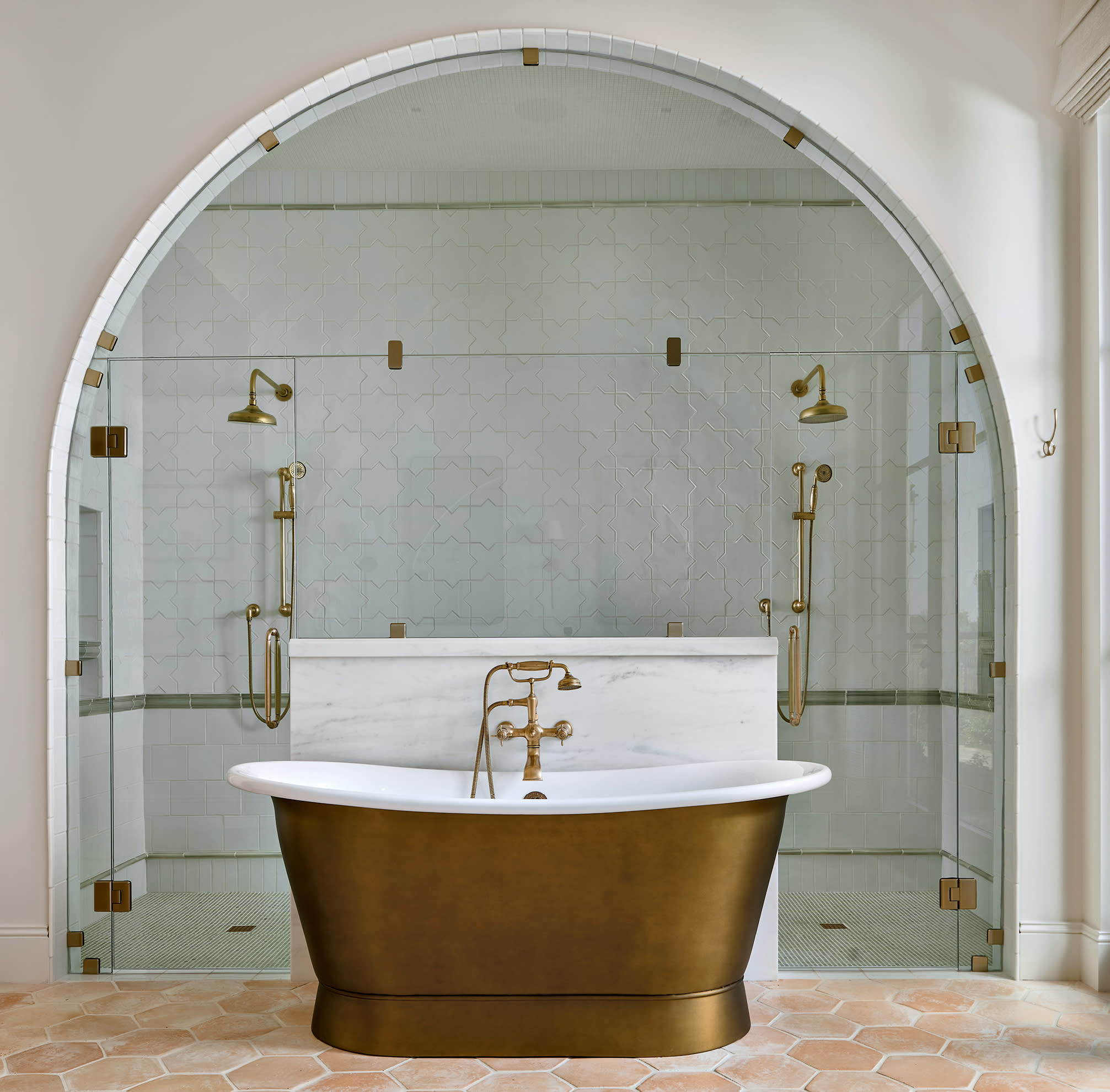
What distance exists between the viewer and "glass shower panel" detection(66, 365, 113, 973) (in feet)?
9.78

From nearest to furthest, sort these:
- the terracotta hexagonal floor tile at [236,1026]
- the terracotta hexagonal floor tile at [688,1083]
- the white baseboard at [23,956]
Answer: the terracotta hexagonal floor tile at [688,1083] → the terracotta hexagonal floor tile at [236,1026] → the white baseboard at [23,956]

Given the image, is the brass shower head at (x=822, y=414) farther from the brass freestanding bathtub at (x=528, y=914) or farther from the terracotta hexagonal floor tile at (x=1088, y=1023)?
the terracotta hexagonal floor tile at (x=1088, y=1023)

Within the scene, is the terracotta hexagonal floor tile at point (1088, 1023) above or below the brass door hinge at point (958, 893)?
below

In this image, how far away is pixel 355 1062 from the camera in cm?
238

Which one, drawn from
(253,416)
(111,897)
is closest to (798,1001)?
(111,897)

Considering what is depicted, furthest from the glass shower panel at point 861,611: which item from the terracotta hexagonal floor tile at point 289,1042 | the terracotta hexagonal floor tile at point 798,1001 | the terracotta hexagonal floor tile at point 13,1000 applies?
the terracotta hexagonal floor tile at point 13,1000

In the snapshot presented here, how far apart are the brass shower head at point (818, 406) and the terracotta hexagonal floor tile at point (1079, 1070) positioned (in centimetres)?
188

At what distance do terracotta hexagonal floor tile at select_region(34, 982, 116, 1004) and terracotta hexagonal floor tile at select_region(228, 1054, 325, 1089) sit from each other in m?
0.76

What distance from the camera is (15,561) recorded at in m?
2.96

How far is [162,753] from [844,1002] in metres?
2.23

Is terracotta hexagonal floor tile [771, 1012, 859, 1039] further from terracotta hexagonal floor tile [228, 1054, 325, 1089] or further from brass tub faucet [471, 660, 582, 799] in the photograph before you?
terracotta hexagonal floor tile [228, 1054, 325, 1089]

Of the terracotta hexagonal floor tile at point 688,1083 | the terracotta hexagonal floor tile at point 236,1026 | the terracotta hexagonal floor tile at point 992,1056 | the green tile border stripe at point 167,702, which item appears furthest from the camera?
the green tile border stripe at point 167,702

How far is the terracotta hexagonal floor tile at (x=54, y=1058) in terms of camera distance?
234 cm

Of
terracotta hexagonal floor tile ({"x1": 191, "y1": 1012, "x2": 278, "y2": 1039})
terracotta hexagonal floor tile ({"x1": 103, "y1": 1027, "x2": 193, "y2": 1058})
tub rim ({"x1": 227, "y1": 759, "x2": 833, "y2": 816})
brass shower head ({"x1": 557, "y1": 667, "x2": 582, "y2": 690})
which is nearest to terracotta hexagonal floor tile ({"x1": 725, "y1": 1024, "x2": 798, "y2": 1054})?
tub rim ({"x1": 227, "y1": 759, "x2": 833, "y2": 816})
